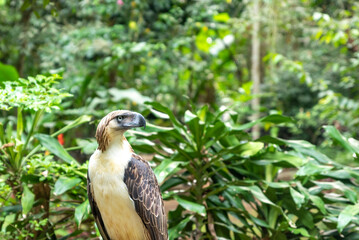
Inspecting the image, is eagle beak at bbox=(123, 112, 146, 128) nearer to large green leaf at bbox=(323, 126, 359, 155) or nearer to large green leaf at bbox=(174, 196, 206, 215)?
large green leaf at bbox=(174, 196, 206, 215)

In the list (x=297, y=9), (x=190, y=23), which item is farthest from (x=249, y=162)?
(x=297, y=9)

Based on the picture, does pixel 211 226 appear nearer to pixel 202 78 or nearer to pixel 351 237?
pixel 351 237

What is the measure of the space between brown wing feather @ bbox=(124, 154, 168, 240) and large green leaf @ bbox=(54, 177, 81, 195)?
0.76 m

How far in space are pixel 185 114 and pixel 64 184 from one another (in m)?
0.94

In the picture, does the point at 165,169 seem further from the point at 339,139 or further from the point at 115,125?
the point at 339,139

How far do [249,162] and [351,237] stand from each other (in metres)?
0.89

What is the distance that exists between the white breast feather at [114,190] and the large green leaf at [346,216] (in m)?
1.37

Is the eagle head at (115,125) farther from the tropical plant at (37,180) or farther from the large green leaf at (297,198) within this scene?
the large green leaf at (297,198)

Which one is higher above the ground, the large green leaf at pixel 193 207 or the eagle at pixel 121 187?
the eagle at pixel 121 187

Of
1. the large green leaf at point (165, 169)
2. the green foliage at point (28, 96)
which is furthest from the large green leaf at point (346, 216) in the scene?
the green foliage at point (28, 96)

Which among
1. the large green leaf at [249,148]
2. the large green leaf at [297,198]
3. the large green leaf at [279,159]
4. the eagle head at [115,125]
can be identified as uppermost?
the eagle head at [115,125]

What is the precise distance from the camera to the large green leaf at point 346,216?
2666 millimetres

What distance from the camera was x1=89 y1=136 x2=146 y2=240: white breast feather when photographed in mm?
1948

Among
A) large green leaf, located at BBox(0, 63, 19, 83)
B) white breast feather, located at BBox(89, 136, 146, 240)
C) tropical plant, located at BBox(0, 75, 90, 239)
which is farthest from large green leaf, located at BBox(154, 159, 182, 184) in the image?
large green leaf, located at BBox(0, 63, 19, 83)
